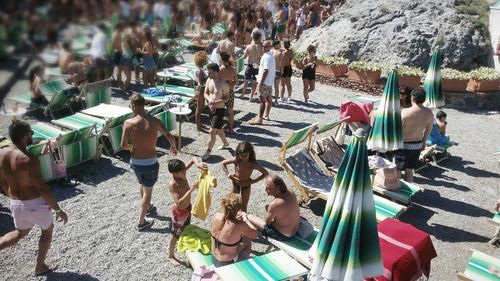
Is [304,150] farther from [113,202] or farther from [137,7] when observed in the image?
[137,7]

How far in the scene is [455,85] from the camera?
12211 mm

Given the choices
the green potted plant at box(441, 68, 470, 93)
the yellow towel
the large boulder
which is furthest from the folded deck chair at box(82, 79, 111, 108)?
the green potted plant at box(441, 68, 470, 93)

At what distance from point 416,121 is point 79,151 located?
510 cm

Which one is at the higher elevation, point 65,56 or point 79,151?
point 65,56

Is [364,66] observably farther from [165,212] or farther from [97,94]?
[165,212]

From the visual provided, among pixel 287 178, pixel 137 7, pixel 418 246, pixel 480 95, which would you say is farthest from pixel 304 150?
pixel 480 95

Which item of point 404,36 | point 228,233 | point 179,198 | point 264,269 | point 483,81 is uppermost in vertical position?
Answer: point 404,36

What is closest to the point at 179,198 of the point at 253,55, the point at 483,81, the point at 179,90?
the point at 179,90

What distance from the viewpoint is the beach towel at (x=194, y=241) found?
15.8 ft

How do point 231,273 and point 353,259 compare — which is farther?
point 231,273

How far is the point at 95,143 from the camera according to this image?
7.40m

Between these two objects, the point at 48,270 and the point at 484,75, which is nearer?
the point at 48,270

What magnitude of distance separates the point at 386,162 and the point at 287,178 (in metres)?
1.72

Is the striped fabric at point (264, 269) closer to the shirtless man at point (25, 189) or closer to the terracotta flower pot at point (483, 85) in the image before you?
the shirtless man at point (25, 189)
